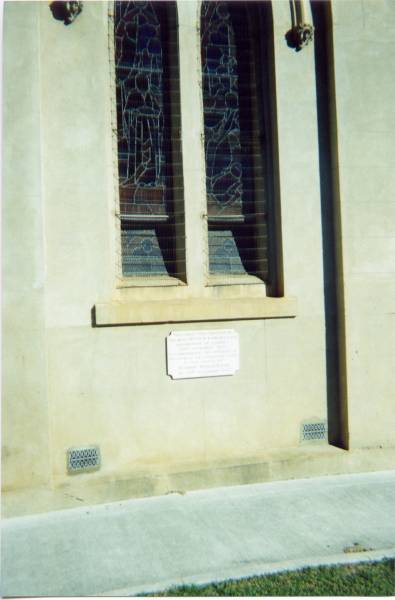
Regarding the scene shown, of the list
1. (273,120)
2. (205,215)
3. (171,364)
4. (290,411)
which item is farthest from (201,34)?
(290,411)

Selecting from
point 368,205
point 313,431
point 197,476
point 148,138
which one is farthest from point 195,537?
point 148,138

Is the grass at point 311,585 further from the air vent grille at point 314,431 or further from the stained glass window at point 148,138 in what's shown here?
the stained glass window at point 148,138

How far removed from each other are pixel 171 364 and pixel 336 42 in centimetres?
476

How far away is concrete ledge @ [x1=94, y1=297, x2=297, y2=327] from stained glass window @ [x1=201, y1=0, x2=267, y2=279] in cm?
56

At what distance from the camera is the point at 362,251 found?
712cm

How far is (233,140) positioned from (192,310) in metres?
2.48

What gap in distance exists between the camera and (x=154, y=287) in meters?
6.80

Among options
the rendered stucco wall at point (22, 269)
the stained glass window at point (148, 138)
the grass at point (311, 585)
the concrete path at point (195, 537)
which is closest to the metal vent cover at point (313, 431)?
the concrete path at point (195, 537)

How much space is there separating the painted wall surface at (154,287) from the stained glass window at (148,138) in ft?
0.78

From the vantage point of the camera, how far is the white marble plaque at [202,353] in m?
6.61

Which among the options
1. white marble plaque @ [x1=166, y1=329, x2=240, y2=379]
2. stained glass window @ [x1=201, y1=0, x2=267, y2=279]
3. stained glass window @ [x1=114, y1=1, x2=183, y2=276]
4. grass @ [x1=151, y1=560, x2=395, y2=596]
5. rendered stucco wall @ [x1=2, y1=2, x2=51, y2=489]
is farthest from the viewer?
stained glass window @ [x1=201, y1=0, x2=267, y2=279]

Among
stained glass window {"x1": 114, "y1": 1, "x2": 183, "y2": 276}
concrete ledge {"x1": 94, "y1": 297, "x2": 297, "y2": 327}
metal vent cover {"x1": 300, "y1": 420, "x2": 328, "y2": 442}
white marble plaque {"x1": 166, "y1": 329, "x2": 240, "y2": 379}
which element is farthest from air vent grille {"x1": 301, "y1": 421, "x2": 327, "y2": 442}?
stained glass window {"x1": 114, "y1": 1, "x2": 183, "y2": 276}

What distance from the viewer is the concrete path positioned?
15.1 feet

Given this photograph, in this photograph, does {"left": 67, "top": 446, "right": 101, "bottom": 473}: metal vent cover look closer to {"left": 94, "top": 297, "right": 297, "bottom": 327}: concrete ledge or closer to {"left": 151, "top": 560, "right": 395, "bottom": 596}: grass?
{"left": 94, "top": 297, "right": 297, "bottom": 327}: concrete ledge
